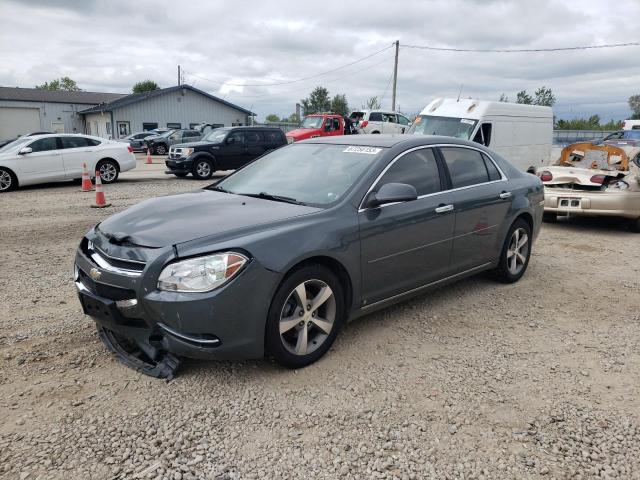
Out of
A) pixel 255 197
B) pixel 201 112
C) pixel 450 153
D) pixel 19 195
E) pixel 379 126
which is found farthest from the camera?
pixel 201 112

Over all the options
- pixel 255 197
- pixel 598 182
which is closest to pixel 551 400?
→ pixel 255 197

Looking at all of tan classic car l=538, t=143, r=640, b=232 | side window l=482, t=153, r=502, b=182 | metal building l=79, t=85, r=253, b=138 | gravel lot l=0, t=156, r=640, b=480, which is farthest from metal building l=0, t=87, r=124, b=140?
side window l=482, t=153, r=502, b=182

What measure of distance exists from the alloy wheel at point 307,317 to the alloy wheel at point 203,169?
13.0 metres

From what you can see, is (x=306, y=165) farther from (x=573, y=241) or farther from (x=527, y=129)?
(x=527, y=129)

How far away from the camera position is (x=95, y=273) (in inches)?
131

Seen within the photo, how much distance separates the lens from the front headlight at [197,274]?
3.04 m

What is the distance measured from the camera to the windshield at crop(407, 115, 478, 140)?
1238cm

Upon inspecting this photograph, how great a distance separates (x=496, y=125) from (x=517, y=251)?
815 cm

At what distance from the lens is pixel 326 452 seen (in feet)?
8.79

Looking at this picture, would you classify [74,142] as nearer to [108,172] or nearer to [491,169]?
[108,172]

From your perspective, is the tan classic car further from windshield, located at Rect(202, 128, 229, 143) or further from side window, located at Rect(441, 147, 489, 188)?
windshield, located at Rect(202, 128, 229, 143)

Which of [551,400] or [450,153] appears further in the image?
[450,153]

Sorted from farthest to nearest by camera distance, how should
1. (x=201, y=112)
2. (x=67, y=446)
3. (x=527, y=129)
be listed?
(x=201, y=112)
(x=527, y=129)
(x=67, y=446)

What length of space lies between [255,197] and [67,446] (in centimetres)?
218
